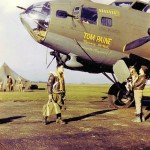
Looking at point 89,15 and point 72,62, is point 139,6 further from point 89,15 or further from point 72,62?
point 72,62

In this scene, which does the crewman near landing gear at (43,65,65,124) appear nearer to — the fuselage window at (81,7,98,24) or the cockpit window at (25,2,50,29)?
the cockpit window at (25,2,50,29)

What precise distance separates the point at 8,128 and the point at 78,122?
2.67 meters

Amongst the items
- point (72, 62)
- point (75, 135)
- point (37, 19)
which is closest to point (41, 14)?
point (37, 19)

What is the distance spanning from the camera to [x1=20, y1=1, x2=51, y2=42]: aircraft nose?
37.6ft

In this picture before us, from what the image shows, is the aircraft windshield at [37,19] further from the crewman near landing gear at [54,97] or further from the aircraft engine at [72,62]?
the crewman near landing gear at [54,97]

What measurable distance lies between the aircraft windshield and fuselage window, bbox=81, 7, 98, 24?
1.52 m

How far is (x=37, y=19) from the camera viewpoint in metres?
11.5

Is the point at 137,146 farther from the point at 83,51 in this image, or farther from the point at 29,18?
the point at 29,18

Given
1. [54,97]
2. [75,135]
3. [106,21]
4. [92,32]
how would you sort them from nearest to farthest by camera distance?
[75,135], [54,97], [92,32], [106,21]

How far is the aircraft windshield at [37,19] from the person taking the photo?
11453 mm

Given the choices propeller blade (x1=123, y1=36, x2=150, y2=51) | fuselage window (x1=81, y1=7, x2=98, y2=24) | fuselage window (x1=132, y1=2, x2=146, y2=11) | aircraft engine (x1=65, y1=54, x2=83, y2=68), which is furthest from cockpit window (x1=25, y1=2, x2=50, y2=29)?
fuselage window (x1=132, y1=2, x2=146, y2=11)

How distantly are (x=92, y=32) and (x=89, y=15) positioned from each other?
764 mm

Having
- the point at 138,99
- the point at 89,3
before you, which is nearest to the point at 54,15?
the point at 89,3

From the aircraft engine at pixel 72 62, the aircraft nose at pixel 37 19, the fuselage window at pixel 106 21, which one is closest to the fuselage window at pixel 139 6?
the fuselage window at pixel 106 21
